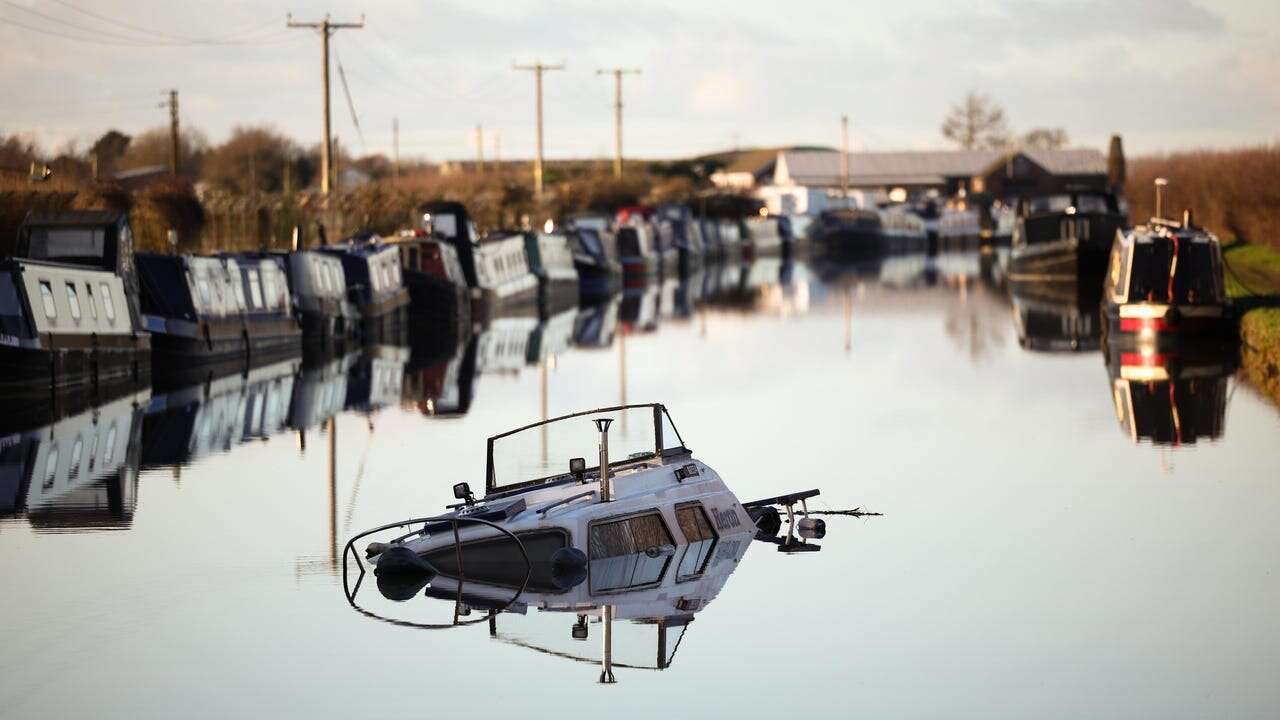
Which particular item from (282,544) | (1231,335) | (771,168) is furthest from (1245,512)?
(771,168)

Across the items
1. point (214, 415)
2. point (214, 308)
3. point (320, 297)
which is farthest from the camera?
point (320, 297)

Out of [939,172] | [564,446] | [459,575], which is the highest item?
[939,172]

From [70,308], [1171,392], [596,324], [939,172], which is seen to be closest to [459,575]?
[70,308]

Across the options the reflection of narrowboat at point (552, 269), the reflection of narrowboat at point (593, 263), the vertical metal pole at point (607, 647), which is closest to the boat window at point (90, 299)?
the vertical metal pole at point (607, 647)

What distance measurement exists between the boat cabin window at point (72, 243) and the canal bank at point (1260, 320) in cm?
1893

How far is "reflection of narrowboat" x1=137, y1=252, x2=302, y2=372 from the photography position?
34938 mm

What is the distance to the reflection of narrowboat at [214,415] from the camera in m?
25.7

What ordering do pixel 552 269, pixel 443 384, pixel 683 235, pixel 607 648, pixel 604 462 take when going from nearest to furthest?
pixel 607 648 < pixel 604 462 < pixel 443 384 < pixel 552 269 < pixel 683 235

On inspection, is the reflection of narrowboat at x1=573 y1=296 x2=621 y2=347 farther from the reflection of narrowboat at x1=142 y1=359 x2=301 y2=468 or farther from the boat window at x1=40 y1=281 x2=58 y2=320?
the boat window at x1=40 y1=281 x2=58 y2=320

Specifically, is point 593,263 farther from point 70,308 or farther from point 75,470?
point 75,470

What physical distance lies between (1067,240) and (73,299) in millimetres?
35801

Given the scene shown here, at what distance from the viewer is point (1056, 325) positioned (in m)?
47.6

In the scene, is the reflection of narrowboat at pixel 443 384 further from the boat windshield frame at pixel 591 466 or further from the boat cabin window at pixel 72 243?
the boat windshield frame at pixel 591 466

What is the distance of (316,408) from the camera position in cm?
3092
